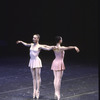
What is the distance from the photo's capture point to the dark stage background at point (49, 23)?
18.8 metres

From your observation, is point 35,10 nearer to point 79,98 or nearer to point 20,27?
point 20,27

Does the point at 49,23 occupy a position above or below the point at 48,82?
above

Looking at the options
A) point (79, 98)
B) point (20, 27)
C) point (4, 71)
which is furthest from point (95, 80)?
point (20, 27)

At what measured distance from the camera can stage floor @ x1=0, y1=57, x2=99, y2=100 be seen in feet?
28.9

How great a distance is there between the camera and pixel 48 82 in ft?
35.1

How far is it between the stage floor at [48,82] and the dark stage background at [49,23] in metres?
4.25

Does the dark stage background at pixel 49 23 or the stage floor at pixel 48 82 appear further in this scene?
the dark stage background at pixel 49 23

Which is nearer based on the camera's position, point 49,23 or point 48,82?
point 48,82

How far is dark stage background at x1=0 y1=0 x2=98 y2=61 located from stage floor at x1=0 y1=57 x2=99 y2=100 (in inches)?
167

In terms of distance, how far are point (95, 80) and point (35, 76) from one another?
301cm

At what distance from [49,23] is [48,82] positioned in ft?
30.2

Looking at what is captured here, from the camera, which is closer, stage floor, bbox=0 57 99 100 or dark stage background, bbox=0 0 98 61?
stage floor, bbox=0 57 99 100

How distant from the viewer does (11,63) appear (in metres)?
15.1

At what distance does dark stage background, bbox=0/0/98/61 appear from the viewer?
1880cm
